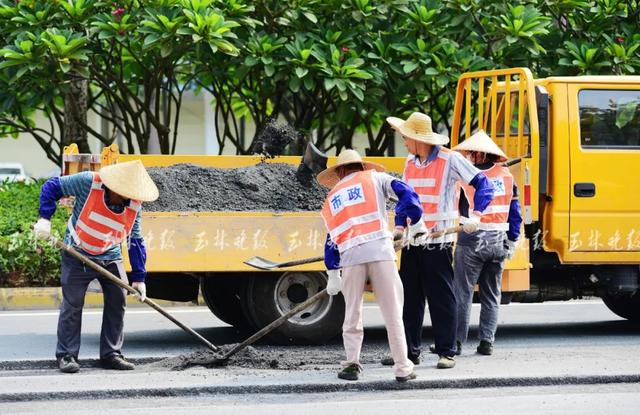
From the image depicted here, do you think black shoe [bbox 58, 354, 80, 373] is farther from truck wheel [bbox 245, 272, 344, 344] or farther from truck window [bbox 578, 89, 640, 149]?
truck window [bbox 578, 89, 640, 149]

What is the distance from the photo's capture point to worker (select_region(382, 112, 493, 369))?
8.54 meters

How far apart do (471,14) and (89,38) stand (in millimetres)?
4150

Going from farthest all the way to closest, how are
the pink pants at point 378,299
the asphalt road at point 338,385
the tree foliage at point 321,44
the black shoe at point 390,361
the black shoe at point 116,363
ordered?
the tree foliage at point 321,44, the black shoe at point 390,361, the black shoe at point 116,363, the pink pants at point 378,299, the asphalt road at point 338,385

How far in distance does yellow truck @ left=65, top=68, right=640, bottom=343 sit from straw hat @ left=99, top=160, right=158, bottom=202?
3.13 feet

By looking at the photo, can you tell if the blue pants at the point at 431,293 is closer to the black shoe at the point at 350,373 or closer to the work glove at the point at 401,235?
the work glove at the point at 401,235

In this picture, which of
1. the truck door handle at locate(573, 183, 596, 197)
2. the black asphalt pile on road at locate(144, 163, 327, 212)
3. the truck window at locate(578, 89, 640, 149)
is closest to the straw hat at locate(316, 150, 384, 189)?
the black asphalt pile on road at locate(144, 163, 327, 212)

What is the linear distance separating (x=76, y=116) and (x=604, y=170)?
7.63 metres

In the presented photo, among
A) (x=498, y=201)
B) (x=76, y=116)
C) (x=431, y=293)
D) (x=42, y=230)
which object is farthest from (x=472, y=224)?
(x=76, y=116)

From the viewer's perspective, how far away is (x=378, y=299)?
802cm

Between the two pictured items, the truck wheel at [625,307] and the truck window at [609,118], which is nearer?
the truck window at [609,118]

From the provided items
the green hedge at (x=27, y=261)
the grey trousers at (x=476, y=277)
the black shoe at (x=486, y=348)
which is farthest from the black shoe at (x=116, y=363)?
the green hedge at (x=27, y=261)

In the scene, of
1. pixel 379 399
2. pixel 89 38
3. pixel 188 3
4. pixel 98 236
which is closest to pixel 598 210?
pixel 379 399

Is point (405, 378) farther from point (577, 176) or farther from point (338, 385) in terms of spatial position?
point (577, 176)

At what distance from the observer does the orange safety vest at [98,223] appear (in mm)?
8445
